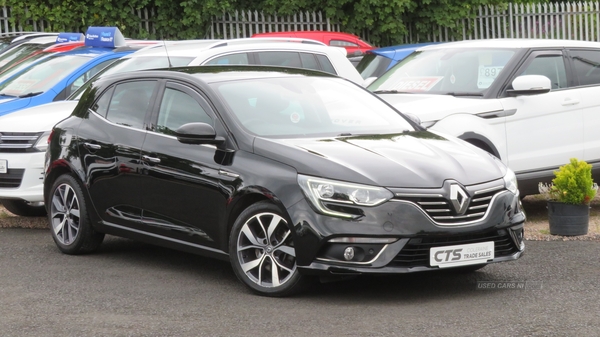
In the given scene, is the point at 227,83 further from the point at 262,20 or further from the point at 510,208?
the point at 262,20

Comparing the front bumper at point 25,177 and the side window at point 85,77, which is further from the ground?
the side window at point 85,77

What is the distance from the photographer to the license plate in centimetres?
677

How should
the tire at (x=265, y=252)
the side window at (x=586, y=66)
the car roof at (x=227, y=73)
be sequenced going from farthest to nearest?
1. the side window at (x=586, y=66)
2. the car roof at (x=227, y=73)
3. the tire at (x=265, y=252)

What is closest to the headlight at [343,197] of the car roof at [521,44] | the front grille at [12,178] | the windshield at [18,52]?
the front grille at [12,178]

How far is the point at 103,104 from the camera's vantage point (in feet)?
→ 29.3

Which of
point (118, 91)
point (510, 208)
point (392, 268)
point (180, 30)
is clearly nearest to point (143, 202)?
point (118, 91)

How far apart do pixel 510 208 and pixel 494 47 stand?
4.09 metres

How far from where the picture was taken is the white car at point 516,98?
1016cm

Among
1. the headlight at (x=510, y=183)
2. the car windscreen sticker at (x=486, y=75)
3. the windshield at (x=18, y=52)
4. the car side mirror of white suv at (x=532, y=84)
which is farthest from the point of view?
the windshield at (x=18, y=52)

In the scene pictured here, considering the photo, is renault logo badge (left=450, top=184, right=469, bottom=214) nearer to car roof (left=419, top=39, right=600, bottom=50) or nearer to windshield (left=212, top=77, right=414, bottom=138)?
windshield (left=212, top=77, right=414, bottom=138)

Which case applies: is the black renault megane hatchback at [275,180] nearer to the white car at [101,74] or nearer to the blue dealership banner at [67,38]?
the white car at [101,74]

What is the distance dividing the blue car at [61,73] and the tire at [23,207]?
40.3 inches

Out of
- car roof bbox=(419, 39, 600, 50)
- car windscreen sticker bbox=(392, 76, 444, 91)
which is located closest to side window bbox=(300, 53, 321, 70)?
car windscreen sticker bbox=(392, 76, 444, 91)

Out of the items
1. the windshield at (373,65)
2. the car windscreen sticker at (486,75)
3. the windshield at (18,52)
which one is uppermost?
the windshield at (18,52)
